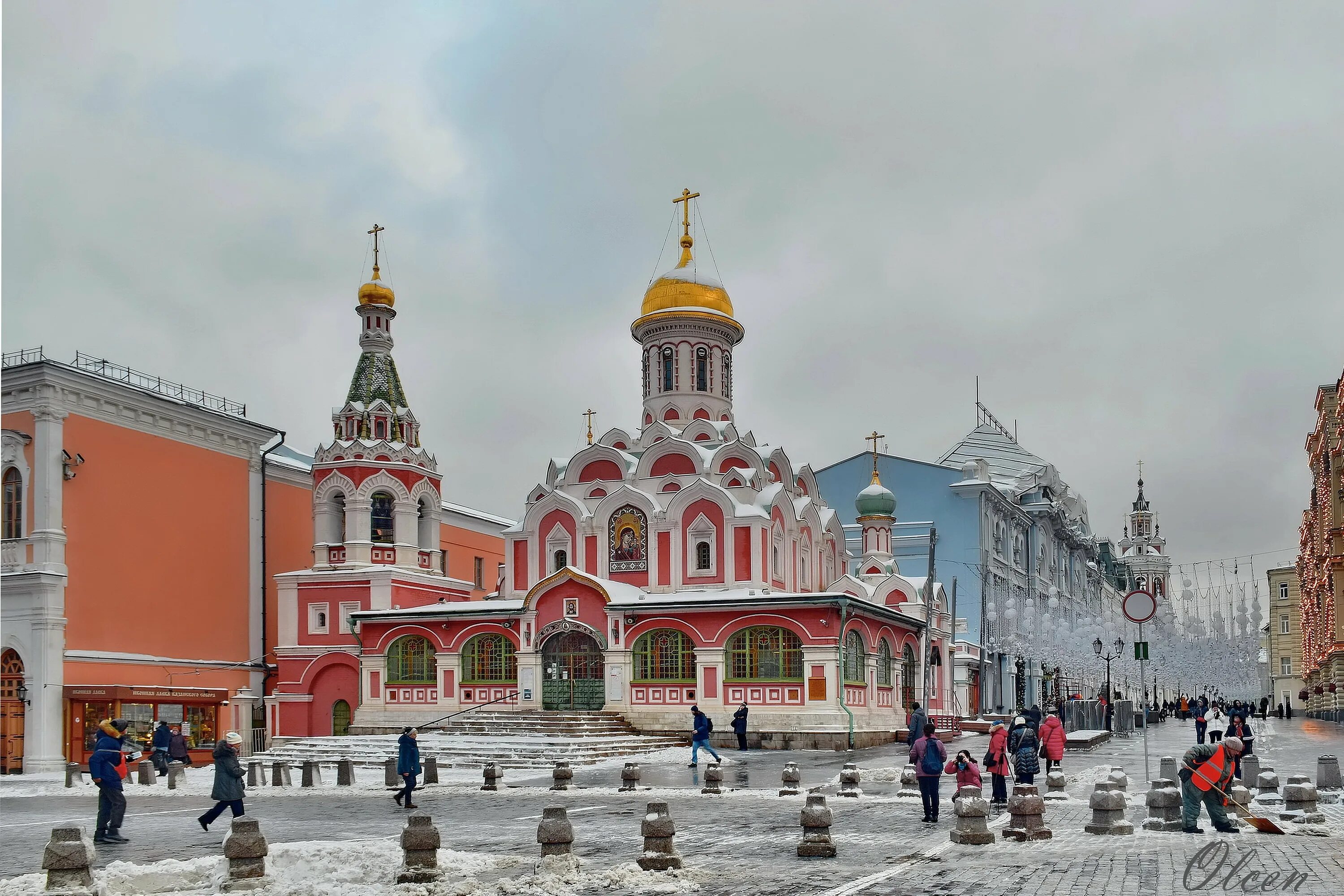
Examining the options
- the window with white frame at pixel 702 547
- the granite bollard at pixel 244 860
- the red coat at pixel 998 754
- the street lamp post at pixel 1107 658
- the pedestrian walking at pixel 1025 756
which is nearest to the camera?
the granite bollard at pixel 244 860

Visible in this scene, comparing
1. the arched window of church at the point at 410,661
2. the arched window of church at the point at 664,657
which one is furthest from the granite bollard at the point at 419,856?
the arched window of church at the point at 410,661

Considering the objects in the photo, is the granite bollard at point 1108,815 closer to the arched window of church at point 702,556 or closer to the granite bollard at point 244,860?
the granite bollard at point 244,860

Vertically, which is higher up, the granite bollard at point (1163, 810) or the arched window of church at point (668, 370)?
the arched window of church at point (668, 370)

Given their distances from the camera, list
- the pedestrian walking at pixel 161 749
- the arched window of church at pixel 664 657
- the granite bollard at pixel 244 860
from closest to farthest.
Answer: the granite bollard at pixel 244 860 < the pedestrian walking at pixel 161 749 < the arched window of church at pixel 664 657

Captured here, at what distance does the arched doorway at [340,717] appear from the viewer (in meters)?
40.9

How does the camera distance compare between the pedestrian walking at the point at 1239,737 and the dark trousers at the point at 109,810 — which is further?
the dark trousers at the point at 109,810

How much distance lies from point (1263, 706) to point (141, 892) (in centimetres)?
6090

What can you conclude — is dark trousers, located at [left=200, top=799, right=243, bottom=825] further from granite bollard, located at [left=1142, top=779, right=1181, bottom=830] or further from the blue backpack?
granite bollard, located at [left=1142, top=779, right=1181, bottom=830]

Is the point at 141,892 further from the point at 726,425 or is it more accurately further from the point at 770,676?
the point at 726,425

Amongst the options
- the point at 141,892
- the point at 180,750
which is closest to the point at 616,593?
the point at 180,750

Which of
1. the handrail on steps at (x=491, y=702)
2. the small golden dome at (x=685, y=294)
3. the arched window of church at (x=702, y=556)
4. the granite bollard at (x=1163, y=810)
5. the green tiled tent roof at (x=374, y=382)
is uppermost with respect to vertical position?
the small golden dome at (x=685, y=294)

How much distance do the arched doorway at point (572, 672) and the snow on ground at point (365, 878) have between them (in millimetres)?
24520

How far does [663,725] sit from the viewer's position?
3594 cm

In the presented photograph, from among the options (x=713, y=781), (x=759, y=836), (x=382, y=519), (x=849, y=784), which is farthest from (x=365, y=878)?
(x=382, y=519)
